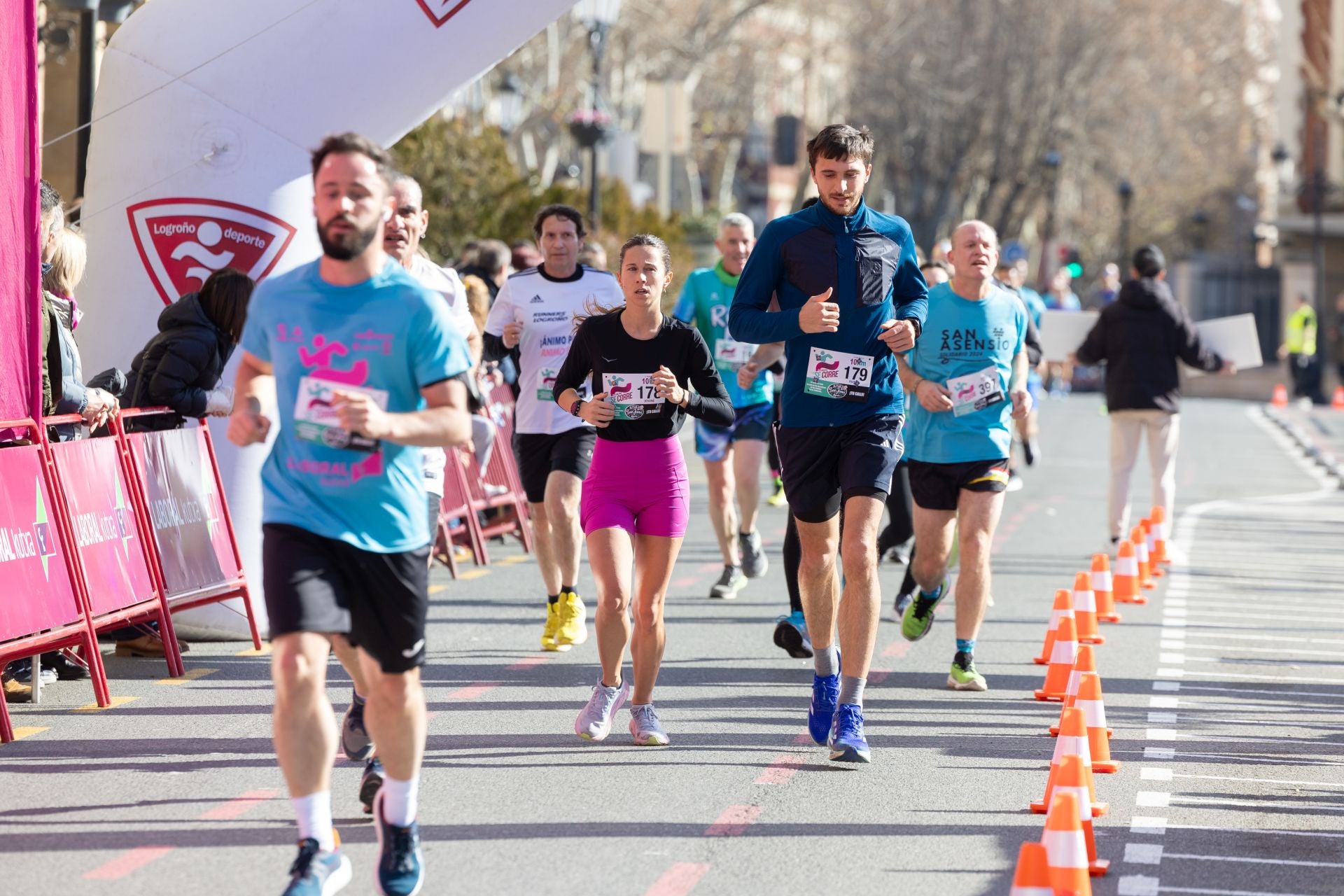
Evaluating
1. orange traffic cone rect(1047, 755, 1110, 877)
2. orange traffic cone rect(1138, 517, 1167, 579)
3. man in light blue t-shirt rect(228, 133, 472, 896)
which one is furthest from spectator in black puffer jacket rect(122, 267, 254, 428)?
orange traffic cone rect(1138, 517, 1167, 579)

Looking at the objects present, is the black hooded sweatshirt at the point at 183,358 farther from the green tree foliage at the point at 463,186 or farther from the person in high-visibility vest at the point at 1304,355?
the person in high-visibility vest at the point at 1304,355

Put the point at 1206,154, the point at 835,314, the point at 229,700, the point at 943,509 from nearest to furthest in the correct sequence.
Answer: the point at 835,314, the point at 229,700, the point at 943,509, the point at 1206,154

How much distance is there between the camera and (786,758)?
7.29m

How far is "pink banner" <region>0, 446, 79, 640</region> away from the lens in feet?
24.9

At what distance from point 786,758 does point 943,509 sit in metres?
2.04

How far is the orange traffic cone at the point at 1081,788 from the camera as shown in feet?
18.5

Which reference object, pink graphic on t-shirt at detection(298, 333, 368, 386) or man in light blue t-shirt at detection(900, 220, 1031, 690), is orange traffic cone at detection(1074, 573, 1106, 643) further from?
pink graphic on t-shirt at detection(298, 333, 368, 386)

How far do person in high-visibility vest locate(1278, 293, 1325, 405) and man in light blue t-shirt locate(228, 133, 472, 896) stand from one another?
3522cm

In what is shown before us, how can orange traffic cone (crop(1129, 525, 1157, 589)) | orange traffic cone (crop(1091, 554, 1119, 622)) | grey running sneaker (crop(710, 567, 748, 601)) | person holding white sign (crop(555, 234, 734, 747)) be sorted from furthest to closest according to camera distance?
1. orange traffic cone (crop(1129, 525, 1157, 589))
2. grey running sneaker (crop(710, 567, 748, 601))
3. orange traffic cone (crop(1091, 554, 1119, 622))
4. person holding white sign (crop(555, 234, 734, 747))

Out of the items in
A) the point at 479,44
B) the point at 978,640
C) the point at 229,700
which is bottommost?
the point at 978,640

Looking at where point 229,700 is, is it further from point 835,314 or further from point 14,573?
point 835,314

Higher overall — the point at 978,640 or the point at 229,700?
the point at 229,700

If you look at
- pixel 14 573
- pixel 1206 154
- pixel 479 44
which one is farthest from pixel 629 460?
pixel 1206 154

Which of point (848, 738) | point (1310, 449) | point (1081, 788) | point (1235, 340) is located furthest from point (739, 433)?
point (1310, 449)
